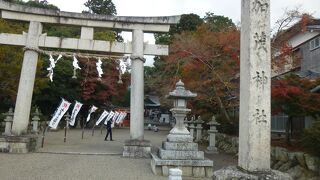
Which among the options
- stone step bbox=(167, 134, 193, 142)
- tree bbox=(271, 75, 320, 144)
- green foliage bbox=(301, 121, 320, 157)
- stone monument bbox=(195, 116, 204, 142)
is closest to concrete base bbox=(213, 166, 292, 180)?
green foliage bbox=(301, 121, 320, 157)

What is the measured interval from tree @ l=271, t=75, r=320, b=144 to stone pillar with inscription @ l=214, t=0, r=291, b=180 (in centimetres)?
793

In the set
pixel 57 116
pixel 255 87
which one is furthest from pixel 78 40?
pixel 255 87

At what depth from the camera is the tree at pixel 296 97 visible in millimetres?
14005

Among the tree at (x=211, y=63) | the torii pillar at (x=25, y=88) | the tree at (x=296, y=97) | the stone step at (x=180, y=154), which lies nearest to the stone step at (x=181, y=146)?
the stone step at (x=180, y=154)

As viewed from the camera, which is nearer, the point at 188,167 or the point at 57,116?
the point at 188,167

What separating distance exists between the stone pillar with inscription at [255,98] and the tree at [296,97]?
7928 millimetres

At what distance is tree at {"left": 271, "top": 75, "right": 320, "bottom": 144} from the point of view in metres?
14.0

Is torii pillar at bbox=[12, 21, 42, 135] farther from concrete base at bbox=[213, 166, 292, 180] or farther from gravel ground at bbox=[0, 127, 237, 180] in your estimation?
concrete base at bbox=[213, 166, 292, 180]

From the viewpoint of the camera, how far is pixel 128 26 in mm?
18562

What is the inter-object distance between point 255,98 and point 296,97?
333 inches

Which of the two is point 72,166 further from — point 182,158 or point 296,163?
point 296,163

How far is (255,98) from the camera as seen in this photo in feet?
22.2

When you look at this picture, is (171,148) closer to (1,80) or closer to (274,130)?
(274,130)

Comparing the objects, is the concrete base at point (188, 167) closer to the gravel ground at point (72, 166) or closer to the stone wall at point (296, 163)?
the gravel ground at point (72, 166)
